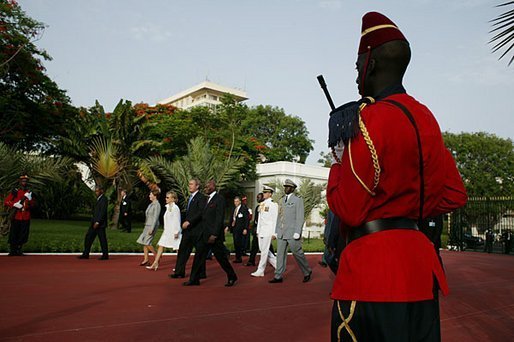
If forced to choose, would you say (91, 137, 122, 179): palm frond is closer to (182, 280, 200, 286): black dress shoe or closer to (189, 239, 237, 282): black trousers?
(189, 239, 237, 282): black trousers

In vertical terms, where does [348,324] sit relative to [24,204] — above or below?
below

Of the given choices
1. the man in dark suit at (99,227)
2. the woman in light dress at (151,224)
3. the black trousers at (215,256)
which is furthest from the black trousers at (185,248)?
the man in dark suit at (99,227)

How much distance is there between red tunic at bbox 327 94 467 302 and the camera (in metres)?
1.91

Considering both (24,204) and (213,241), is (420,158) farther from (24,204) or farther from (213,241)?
(24,204)

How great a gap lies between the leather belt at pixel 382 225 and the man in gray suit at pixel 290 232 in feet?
24.3

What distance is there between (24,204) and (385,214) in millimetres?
12676

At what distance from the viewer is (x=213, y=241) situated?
28.8 feet

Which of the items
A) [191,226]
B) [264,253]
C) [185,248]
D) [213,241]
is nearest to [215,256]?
[213,241]

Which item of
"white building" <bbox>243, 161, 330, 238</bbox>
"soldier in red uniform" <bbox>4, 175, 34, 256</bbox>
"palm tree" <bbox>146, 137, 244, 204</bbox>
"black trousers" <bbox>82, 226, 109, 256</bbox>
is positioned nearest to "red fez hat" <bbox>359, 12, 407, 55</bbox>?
"black trousers" <bbox>82, 226, 109, 256</bbox>

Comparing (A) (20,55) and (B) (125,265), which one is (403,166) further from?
(A) (20,55)

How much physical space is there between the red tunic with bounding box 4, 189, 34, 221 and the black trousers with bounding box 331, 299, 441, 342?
12.4 m

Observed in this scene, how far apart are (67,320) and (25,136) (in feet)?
78.3

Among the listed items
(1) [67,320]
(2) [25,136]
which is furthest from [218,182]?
(1) [67,320]

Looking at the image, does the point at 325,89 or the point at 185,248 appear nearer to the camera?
the point at 325,89
